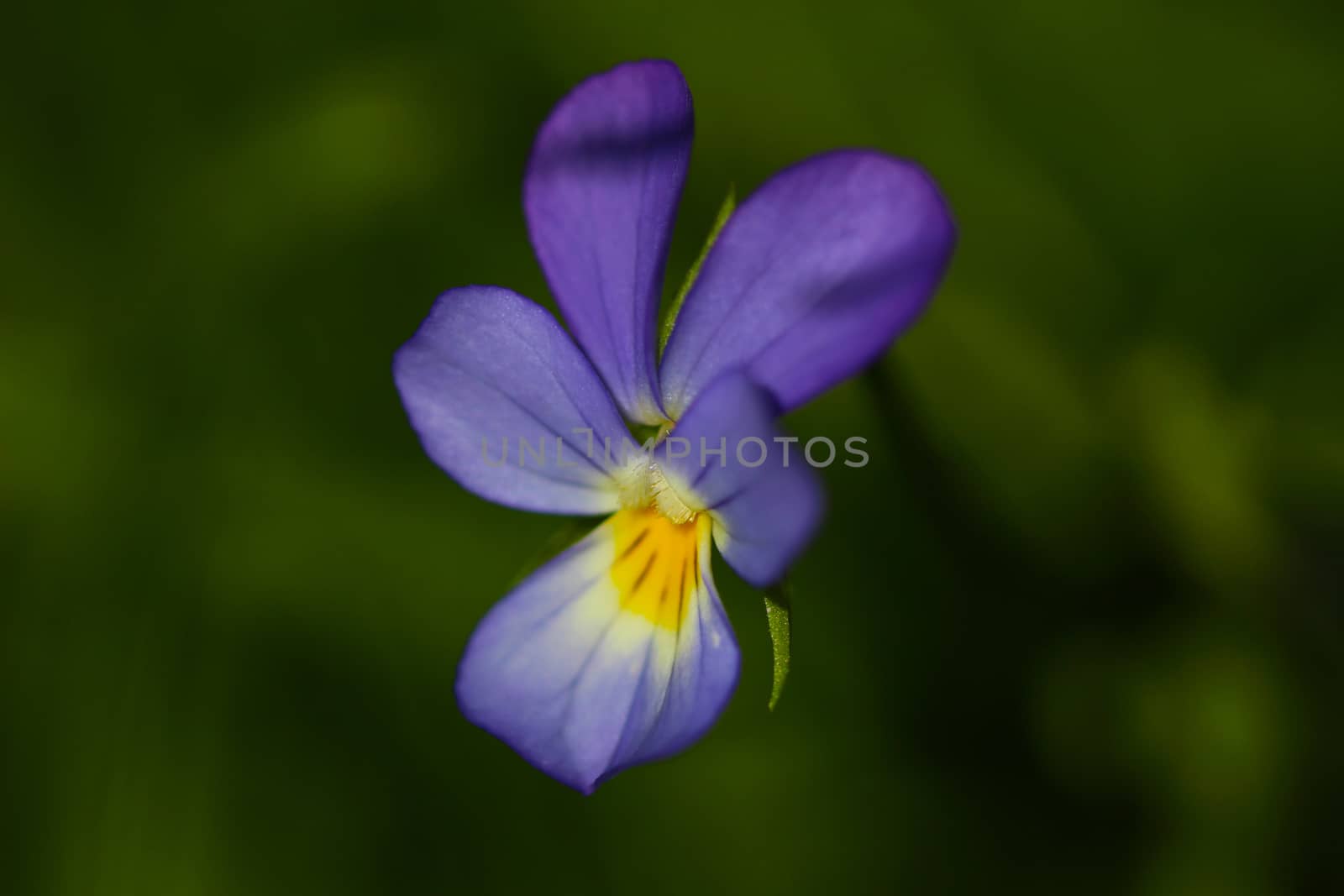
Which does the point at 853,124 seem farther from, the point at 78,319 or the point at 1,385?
the point at 1,385

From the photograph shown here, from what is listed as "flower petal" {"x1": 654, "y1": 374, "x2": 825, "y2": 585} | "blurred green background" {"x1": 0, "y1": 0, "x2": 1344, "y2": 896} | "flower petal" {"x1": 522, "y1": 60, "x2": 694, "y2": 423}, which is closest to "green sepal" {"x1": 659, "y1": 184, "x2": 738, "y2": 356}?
"flower petal" {"x1": 522, "y1": 60, "x2": 694, "y2": 423}

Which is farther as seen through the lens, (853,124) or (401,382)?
(853,124)

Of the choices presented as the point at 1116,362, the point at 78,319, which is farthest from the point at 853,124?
the point at 78,319

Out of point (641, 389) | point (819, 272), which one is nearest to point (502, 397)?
point (641, 389)

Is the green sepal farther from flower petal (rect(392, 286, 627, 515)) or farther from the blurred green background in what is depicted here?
the blurred green background

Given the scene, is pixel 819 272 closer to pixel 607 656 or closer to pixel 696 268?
pixel 696 268

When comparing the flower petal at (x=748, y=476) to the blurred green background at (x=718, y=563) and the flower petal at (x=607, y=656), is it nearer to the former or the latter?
the flower petal at (x=607, y=656)
